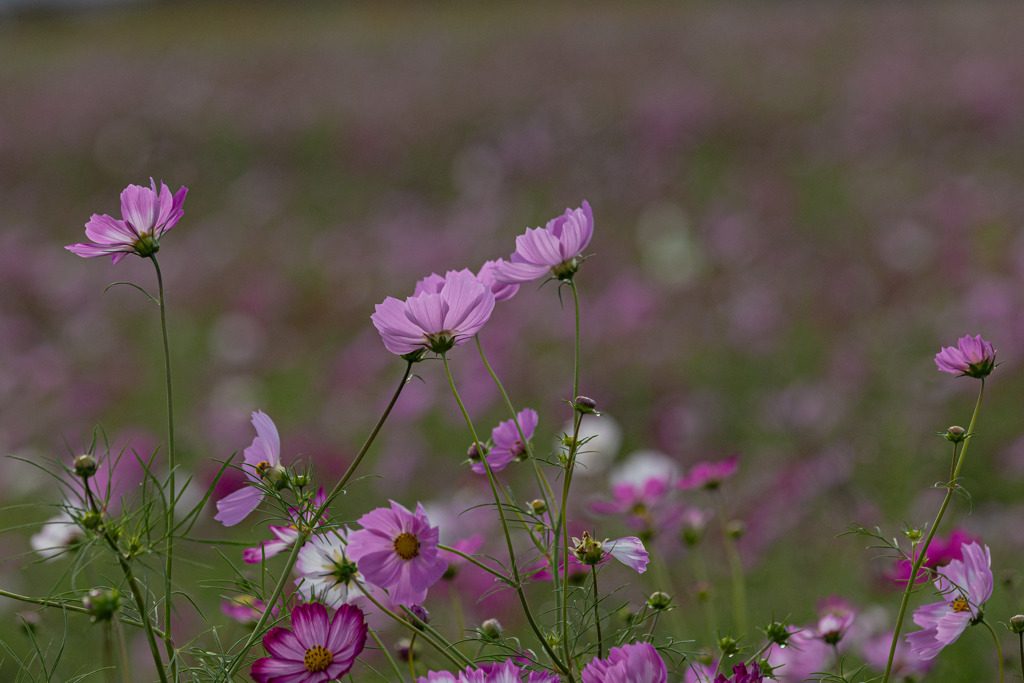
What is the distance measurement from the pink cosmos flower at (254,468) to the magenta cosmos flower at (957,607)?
1.34ft

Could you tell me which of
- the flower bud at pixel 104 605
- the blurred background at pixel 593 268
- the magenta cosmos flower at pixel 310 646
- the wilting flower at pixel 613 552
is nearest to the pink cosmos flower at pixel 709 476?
the blurred background at pixel 593 268

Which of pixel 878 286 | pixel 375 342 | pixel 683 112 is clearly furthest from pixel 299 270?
pixel 683 112

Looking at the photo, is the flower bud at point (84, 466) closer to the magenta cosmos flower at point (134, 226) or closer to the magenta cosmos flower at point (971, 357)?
the magenta cosmos flower at point (134, 226)

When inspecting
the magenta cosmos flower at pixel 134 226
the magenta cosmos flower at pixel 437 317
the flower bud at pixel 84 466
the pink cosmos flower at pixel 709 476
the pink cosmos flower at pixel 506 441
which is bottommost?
the pink cosmos flower at pixel 709 476

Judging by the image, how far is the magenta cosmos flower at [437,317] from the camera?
1.82 feet

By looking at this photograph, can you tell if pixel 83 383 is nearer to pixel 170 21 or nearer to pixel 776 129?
pixel 776 129

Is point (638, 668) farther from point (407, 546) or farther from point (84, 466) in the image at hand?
point (84, 466)

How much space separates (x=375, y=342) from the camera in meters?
3.62

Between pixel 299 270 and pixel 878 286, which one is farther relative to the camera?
pixel 299 270

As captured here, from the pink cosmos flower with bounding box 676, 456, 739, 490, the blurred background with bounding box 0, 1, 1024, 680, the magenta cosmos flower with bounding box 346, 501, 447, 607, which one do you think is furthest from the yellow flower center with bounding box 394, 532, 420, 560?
the pink cosmos flower with bounding box 676, 456, 739, 490

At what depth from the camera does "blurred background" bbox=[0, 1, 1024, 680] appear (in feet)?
7.11

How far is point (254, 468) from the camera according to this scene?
1.94 ft

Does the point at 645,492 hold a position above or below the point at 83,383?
above

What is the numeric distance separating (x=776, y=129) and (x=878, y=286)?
305 cm
